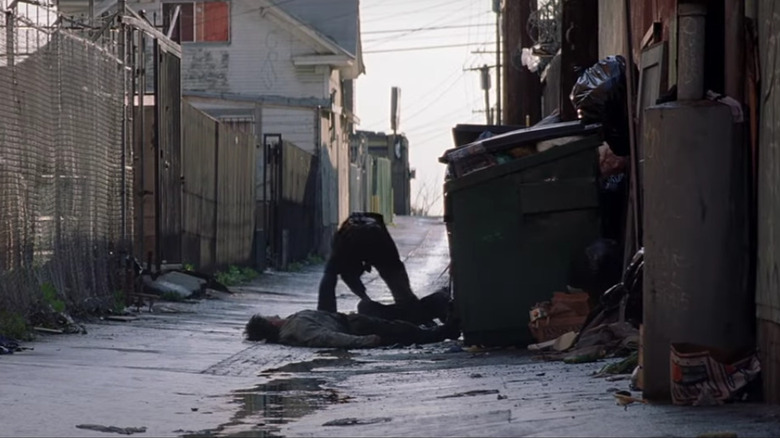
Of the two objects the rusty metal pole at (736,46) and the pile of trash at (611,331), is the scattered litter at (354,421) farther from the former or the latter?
the rusty metal pole at (736,46)

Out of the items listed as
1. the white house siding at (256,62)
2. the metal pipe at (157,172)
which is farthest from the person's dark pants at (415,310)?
the white house siding at (256,62)

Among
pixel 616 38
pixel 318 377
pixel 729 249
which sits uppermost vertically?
pixel 616 38

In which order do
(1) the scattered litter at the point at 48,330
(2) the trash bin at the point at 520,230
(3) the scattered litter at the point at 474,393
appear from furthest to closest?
1. (1) the scattered litter at the point at 48,330
2. (2) the trash bin at the point at 520,230
3. (3) the scattered litter at the point at 474,393

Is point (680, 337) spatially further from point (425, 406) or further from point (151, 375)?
point (151, 375)

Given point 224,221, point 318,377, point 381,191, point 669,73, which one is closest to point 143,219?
point 224,221

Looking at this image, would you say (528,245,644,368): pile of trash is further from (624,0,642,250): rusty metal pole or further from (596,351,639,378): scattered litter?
(624,0,642,250): rusty metal pole

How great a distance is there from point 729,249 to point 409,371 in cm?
355

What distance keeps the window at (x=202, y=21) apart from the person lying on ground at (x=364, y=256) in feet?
76.8

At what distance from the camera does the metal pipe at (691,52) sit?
7.23 metres

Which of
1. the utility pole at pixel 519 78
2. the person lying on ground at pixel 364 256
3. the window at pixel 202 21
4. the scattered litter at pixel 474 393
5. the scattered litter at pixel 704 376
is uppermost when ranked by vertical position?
the window at pixel 202 21

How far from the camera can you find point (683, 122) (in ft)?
23.3

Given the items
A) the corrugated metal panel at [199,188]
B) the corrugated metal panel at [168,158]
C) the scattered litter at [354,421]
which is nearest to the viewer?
the scattered litter at [354,421]

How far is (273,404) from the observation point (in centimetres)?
823

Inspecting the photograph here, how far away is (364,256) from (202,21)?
24122 millimetres
